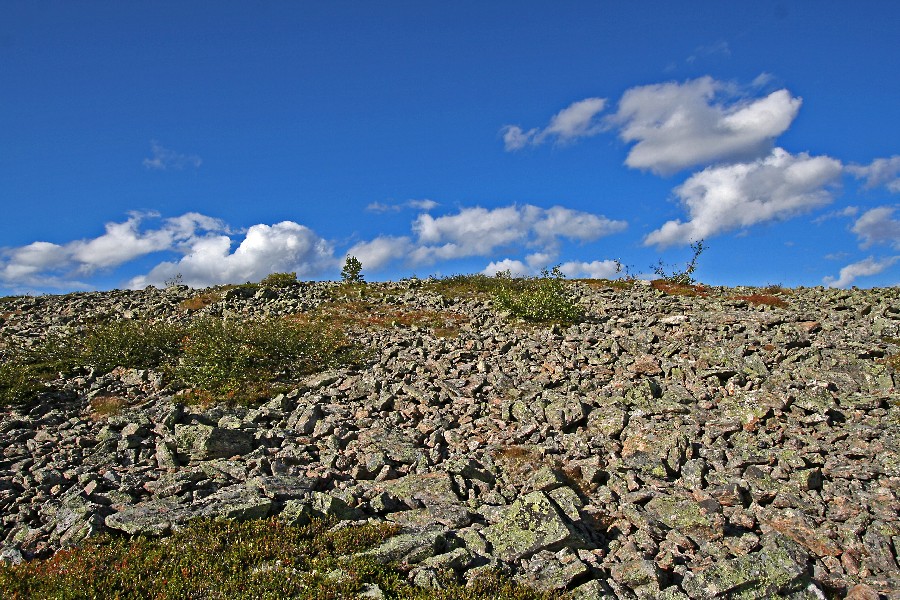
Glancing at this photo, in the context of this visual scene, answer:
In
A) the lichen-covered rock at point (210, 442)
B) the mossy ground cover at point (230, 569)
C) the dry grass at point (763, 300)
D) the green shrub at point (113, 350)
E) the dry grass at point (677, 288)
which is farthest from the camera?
the dry grass at point (677, 288)

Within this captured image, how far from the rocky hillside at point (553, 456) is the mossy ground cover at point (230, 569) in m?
0.39

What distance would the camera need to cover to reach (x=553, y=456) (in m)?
13.3

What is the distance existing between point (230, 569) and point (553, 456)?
7507 millimetres

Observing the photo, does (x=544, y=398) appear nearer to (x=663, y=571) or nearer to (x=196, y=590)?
(x=663, y=571)

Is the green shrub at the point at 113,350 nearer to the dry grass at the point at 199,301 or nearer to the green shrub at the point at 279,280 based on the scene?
the dry grass at the point at 199,301

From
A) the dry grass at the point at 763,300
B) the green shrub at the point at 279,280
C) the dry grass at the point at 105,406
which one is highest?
the green shrub at the point at 279,280

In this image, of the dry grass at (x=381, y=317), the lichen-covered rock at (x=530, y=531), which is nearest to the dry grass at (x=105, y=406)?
the dry grass at (x=381, y=317)

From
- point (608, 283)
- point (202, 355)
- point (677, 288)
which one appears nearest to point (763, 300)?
point (677, 288)

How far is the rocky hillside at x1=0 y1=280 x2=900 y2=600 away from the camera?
9.25m

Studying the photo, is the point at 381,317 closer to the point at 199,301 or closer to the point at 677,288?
the point at 199,301

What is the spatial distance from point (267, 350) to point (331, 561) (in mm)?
13972

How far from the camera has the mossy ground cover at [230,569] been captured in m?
8.00

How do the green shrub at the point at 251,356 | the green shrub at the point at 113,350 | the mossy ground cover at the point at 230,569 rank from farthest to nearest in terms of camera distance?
the green shrub at the point at 113,350 < the green shrub at the point at 251,356 < the mossy ground cover at the point at 230,569

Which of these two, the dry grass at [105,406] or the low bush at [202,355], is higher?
the low bush at [202,355]
